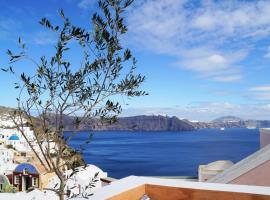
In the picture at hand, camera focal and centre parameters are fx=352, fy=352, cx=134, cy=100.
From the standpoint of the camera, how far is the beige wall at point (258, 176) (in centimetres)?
580

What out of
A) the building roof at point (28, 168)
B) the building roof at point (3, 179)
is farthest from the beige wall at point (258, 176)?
the building roof at point (3, 179)

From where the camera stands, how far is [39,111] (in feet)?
9.32

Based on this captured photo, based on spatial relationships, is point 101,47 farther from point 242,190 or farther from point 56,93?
point 242,190

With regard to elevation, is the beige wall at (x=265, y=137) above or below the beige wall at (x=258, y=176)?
above

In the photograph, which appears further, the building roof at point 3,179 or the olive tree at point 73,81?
the building roof at point 3,179

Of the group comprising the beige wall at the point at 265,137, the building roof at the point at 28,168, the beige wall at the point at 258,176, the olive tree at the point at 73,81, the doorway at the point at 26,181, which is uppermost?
the olive tree at the point at 73,81

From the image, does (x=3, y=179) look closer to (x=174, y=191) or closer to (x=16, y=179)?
(x=16, y=179)

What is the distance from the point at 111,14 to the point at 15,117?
114 centimetres

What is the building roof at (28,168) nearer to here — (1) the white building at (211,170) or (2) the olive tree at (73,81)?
(1) the white building at (211,170)

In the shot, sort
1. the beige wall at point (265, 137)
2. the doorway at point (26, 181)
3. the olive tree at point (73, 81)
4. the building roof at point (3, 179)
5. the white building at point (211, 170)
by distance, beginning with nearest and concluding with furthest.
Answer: the olive tree at point (73, 81)
the white building at point (211, 170)
the beige wall at point (265, 137)
the building roof at point (3, 179)
the doorway at point (26, 181)

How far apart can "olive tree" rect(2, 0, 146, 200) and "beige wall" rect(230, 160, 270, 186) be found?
372cm

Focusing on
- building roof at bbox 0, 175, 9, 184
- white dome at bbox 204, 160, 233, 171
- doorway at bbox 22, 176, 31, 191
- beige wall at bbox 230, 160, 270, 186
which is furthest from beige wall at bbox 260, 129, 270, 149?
doorway at bbox 22, 176, 31, 191

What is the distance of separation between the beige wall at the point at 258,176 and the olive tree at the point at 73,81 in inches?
147

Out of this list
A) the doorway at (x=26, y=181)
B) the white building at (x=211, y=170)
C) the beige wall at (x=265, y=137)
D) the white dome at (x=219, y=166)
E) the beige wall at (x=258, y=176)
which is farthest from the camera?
the doorway at (x=26, y=181)
